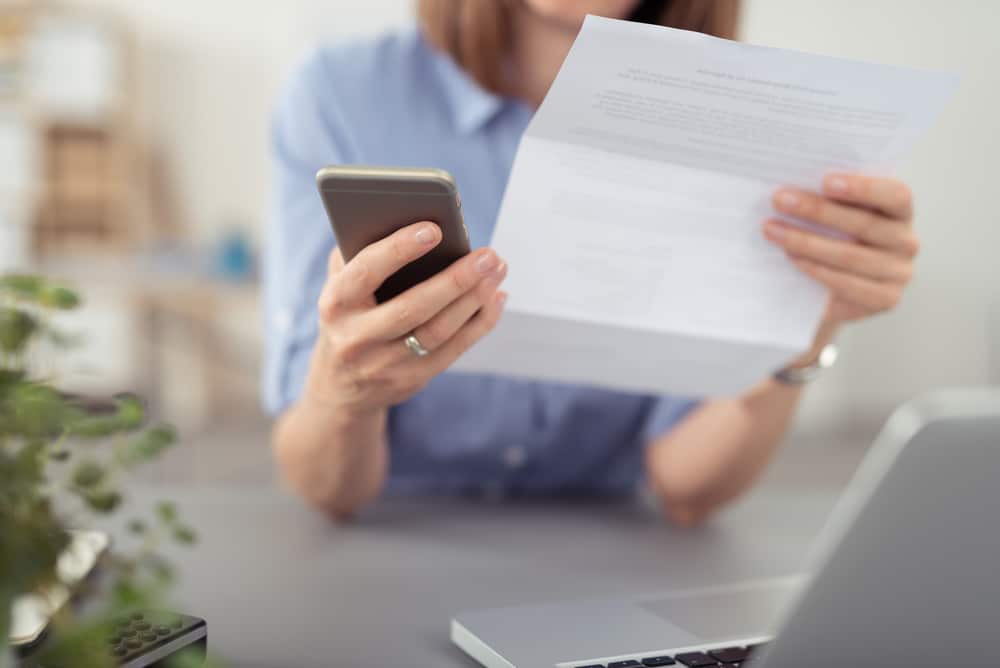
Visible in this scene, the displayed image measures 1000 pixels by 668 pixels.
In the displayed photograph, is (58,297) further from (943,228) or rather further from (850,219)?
(943,228)

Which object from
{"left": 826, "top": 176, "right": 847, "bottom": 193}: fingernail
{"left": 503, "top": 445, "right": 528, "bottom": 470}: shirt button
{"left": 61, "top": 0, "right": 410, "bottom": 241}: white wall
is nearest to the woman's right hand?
{"left": 826, "top": 176, "right": 847, "bottom": 193}: fingernail

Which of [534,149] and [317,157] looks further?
[317,157]

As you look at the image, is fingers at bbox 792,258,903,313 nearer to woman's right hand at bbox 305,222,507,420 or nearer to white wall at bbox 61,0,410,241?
woman's right hand at bbox 305,222,507,420

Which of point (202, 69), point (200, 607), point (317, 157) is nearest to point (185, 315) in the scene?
point (202, 69)

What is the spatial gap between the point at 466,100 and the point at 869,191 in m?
0.52

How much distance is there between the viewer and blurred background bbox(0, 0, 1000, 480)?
4.10 meters

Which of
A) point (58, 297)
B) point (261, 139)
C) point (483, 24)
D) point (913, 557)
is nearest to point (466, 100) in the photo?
point (483, 24)

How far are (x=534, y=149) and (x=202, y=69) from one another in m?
4.48

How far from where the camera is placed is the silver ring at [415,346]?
0.70 m

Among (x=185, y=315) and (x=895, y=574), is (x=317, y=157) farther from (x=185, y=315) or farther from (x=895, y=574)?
(x=185, y=315)

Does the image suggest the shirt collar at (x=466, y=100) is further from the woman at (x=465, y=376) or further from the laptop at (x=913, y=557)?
the laptop at (x=913, y=557)

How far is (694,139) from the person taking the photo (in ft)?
2.31

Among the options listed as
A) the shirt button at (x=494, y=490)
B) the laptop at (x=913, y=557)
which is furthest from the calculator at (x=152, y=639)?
the shirt button at (x=494, y=490)

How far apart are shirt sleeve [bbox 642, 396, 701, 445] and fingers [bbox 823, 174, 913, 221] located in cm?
45
